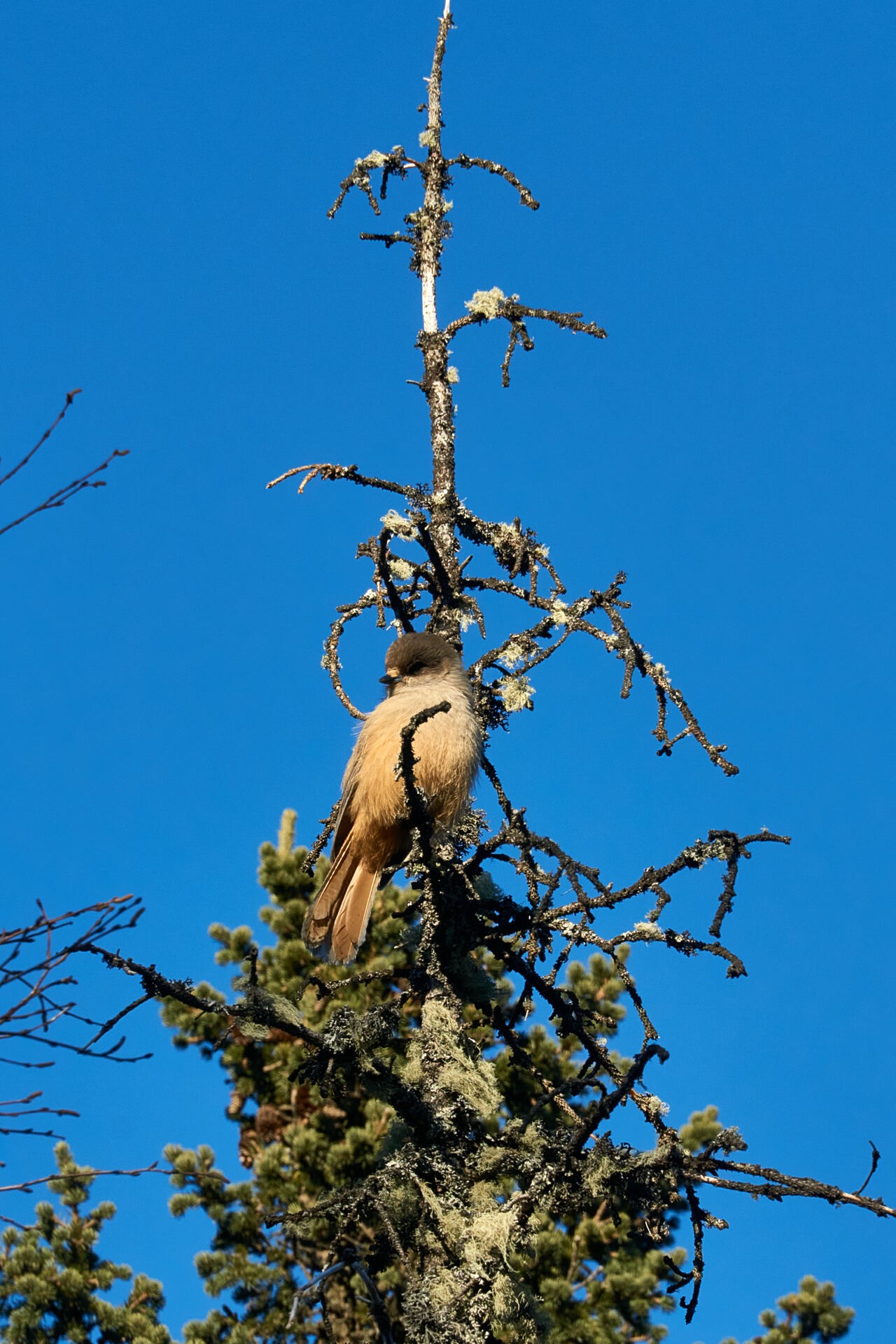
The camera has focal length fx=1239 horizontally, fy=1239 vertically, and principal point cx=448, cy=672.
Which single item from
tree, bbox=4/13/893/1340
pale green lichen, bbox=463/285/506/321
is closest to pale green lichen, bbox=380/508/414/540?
tree, bbox=4/13/893/1340

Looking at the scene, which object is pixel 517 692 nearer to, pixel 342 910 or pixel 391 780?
pixel 391 780

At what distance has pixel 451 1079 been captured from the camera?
12.7 feet

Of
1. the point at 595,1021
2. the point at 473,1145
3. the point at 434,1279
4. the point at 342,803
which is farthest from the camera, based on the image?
the point at 342,803

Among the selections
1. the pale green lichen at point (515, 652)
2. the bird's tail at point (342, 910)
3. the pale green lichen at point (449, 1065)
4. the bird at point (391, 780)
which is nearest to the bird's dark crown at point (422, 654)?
the bird at point (391, 780)

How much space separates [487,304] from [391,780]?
211 centimetres

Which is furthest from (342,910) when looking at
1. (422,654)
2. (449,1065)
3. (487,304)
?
(487,304)

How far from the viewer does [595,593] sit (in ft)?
14.5

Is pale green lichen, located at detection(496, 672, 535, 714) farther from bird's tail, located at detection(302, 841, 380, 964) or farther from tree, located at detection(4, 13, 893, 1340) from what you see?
bird's tail, located at detection(302, 841, 380, 964)

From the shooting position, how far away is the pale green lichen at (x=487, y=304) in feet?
17.7

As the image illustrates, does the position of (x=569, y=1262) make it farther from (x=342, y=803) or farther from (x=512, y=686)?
(x=512, y=686)

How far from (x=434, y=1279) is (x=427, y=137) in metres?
4.71

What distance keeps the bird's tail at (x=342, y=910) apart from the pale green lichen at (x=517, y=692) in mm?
1143

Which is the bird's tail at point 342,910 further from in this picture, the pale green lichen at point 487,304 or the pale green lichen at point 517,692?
the pale green lichen at point 487,304

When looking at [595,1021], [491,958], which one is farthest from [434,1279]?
[491,958]
